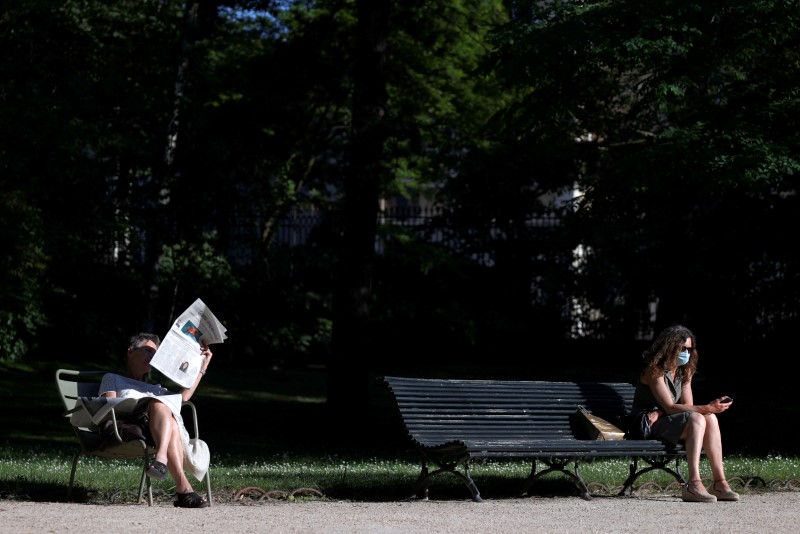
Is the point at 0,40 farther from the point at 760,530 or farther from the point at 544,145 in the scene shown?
the point at 760,530

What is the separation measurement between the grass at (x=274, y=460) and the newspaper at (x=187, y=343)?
0.92 metres

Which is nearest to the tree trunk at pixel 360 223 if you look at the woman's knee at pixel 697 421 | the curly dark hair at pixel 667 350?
the curly dark hair at pixel 667 350

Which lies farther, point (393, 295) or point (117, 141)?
point (393, 295)

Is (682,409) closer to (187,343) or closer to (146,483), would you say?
(187,343)

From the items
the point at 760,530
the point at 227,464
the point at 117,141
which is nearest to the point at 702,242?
the point at 117,141

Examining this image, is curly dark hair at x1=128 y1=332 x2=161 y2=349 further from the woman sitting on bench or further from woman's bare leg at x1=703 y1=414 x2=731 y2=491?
woman's bare leg at x1=703 y1=414 x2=731 y2=491

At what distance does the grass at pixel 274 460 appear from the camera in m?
8.28

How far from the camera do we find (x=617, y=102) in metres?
20.2

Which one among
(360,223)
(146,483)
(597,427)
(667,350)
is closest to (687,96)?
(360,223)

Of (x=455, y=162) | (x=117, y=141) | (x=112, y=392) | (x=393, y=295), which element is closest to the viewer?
(x=112, y=392)

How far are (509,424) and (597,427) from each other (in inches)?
25.2

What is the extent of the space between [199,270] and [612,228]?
7.23 m

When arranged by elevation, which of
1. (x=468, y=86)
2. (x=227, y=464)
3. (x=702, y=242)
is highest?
(x=468, y=86)

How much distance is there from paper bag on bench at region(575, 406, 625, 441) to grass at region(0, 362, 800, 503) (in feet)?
1.59
